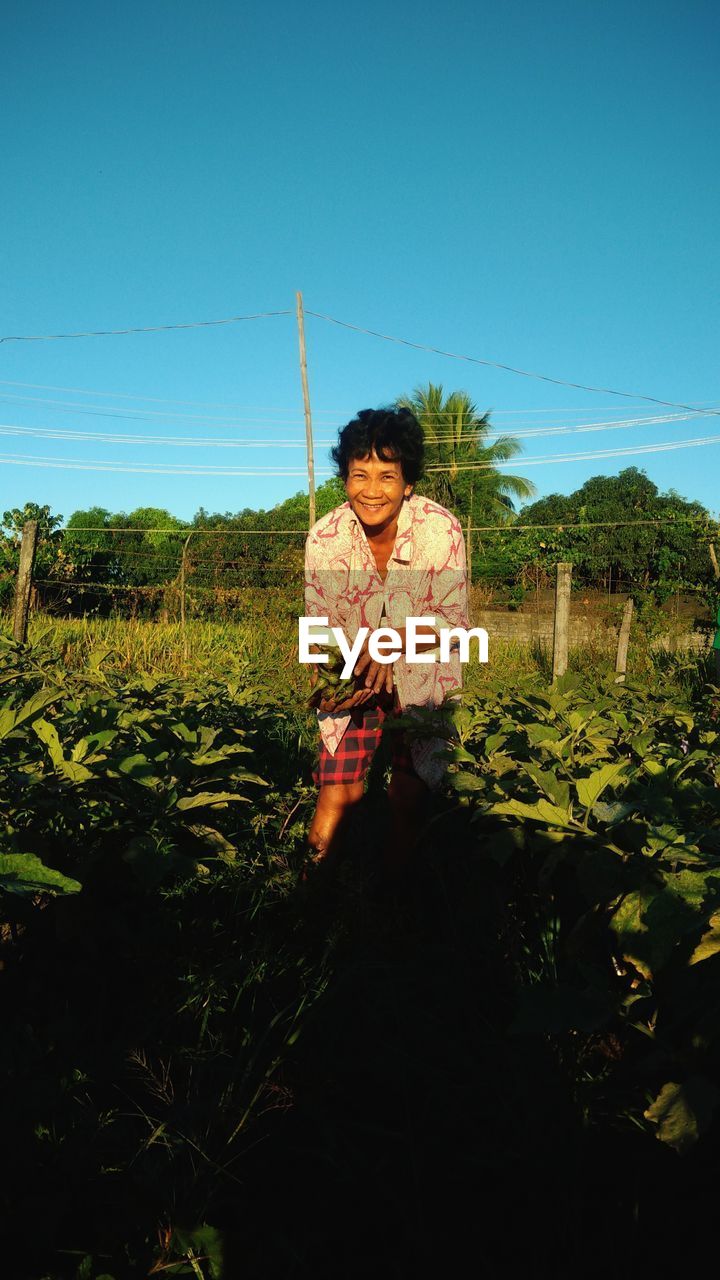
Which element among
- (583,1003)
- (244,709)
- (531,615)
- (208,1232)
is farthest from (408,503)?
(531,615)

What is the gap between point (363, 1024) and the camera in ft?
6.02

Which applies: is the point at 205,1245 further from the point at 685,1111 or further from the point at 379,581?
the point at 379,581

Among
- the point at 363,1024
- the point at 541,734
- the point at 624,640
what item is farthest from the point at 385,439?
the point at 624,640

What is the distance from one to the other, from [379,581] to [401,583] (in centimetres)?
11


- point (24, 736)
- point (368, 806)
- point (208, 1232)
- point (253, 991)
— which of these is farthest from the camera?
point (368, 806)

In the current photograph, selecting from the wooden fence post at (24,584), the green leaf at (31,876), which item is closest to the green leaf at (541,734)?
the green leaf at (31,876)

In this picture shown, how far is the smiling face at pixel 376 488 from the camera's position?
304 cm

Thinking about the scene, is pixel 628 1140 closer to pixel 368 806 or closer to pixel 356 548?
pixel 356 548

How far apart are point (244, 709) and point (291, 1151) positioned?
7.52 feet

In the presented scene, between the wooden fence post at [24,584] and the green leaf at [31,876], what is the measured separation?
6.92m

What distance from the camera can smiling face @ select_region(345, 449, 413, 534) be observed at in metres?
3.04

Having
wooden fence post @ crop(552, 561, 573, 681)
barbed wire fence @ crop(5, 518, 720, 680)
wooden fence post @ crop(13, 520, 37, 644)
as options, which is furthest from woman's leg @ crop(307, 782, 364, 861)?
wooden fence post @ crop(552, 561, 573, 681)

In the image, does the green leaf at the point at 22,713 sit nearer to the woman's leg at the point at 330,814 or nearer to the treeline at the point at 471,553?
the woman's leg at the point at 330,814

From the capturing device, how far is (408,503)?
3.14 metres
